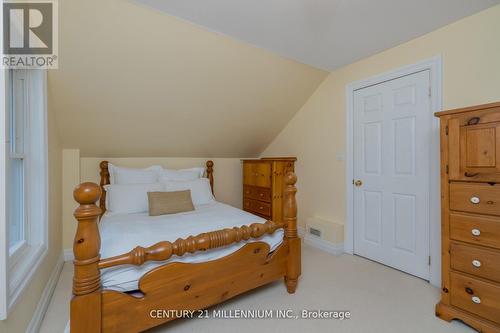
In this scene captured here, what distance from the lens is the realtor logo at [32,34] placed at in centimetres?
161

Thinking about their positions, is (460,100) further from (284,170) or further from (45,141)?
(45,141)

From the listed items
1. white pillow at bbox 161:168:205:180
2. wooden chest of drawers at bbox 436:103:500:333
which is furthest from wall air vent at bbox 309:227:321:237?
white pillow at bbox 161:168:205:180

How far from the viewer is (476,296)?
156 cm

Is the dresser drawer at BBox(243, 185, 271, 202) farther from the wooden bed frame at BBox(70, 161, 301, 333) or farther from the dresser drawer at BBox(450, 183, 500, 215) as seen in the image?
the dresser drawer at BBox(450, 183, 500, 215)

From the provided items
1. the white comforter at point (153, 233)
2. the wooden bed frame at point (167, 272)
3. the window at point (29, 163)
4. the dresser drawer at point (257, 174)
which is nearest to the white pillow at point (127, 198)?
the white comforter at point (153, 233)

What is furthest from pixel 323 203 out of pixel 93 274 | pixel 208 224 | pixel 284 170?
pixel 93 274

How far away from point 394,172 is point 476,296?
4.01 ft

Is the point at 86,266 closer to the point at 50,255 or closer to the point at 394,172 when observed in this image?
the point at 50,255

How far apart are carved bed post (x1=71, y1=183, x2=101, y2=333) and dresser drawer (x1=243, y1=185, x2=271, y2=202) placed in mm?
2392

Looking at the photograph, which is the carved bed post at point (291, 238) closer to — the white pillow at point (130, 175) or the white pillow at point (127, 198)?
the white pillow at point (127, 198)

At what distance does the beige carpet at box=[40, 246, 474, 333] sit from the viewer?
5.34 ft

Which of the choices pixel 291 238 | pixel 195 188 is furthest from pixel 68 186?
pixel 291 238

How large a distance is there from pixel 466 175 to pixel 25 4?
321 centimetres

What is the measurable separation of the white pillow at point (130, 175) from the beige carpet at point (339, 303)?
1.04 m
